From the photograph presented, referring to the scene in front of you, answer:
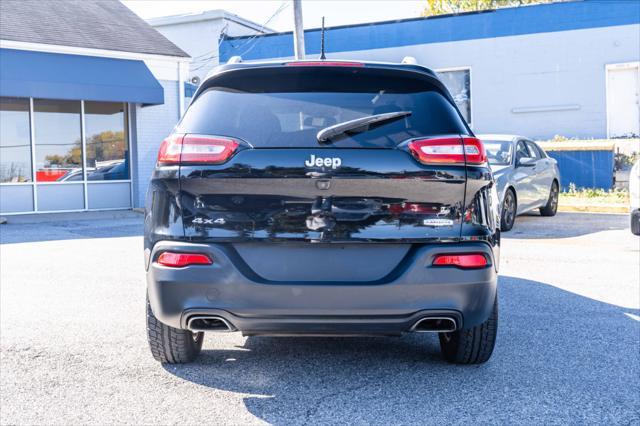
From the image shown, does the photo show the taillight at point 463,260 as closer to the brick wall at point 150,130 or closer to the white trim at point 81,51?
the white trim at point 81,51

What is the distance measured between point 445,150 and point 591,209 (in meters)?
12.9

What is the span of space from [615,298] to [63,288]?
18.0 ft

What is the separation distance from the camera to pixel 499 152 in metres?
12.4

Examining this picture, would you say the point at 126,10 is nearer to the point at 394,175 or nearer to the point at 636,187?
the point at 636,187

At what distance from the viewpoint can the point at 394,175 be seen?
3693 millimetres

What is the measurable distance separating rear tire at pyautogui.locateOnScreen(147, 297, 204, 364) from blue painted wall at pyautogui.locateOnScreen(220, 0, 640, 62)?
2265 cm

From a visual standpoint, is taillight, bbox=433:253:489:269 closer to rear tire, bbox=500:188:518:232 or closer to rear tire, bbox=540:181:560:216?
rear tire, bbox=500:188:518:232

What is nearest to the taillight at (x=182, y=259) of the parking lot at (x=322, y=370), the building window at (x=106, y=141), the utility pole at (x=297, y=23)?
the parking lot at (x=322, y=370)

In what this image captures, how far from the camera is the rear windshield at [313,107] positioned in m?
3.78

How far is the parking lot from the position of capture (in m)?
3.68

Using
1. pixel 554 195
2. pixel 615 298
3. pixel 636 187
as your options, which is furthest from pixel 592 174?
pixel 615 298

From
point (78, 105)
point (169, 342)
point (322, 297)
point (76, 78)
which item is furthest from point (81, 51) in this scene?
point (322, 297)

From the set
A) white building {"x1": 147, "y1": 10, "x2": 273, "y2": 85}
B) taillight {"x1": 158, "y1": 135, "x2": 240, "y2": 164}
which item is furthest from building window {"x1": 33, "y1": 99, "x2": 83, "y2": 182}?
taillight {"x1": 158, "y1": 135, "x2": 240, "y2": 164}

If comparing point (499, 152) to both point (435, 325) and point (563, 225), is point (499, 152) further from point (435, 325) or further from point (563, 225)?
point (435, 325)
